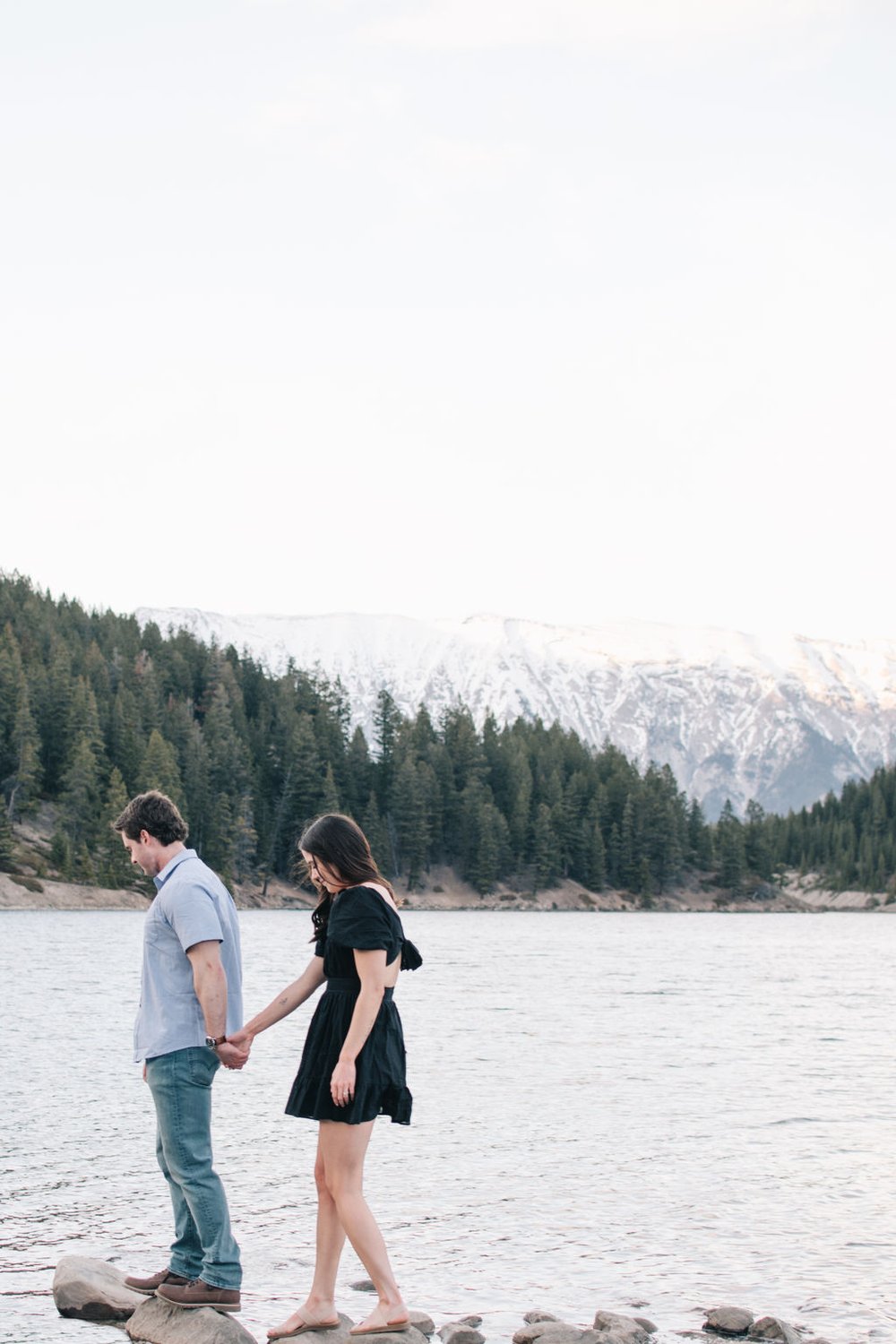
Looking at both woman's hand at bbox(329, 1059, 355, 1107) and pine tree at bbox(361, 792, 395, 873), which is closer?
woman's hand at bbox(329, 1059, 355, 1107)

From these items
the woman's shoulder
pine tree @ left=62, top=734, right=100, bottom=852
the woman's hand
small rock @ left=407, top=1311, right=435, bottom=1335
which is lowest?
small rock @ left=407, top=1311, right=435, bottom=1335

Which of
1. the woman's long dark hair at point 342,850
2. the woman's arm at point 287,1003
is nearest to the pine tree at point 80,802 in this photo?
the woman's arm at point 287,1003

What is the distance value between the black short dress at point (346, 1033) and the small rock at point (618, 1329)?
2.42 metres

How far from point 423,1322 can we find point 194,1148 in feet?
7.91

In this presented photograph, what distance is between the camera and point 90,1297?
11336 mm

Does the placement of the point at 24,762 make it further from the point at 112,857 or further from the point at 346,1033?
the point at 346,1033

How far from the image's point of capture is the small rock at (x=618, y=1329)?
35.6 feet

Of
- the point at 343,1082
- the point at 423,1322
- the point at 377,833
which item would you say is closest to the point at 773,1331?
the point at 423,1322

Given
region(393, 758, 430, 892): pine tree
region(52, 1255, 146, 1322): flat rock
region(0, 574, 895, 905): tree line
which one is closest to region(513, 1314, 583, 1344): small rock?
region(52, 1255, 146, 1322): flat rock

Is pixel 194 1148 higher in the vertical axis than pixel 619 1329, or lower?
higher

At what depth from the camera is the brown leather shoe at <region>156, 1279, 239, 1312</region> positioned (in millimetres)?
10773

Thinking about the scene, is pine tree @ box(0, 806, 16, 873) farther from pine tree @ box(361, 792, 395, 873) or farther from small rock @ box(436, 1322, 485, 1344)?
small rock @ box(436, 1322, 485, 1344)

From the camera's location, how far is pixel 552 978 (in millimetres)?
Result: 59562

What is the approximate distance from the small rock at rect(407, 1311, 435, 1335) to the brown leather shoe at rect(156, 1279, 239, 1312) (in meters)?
1.40
